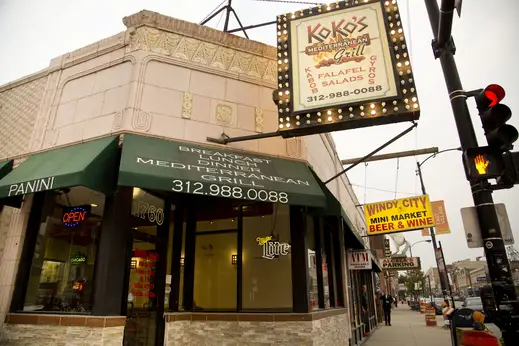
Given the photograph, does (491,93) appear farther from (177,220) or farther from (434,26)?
(177,220)

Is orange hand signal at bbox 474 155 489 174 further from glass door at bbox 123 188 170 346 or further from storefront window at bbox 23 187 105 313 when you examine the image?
storefront window at bbox 23 187 105 313

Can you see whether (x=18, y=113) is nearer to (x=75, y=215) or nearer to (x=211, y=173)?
(x=75, y=215)

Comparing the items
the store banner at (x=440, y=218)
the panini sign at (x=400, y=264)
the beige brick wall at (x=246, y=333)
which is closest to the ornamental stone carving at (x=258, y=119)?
the beige brick wall at (x=246, y=333)

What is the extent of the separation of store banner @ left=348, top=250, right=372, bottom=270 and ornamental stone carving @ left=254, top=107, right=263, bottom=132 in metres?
6.75

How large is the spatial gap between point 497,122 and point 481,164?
2.03 feet

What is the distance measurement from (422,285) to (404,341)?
6904 centimetres

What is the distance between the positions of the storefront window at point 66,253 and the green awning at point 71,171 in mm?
908

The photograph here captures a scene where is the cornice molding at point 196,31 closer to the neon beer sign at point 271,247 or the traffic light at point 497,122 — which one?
the neon beer sign at point 271,247

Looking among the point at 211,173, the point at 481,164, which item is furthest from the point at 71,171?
the point at 481,164

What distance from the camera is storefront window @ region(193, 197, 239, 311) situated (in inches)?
335

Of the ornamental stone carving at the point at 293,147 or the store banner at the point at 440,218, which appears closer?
the ornamental stone carving at the point at 293,147

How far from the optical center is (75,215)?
299 inches

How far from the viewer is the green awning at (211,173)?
6297 mm

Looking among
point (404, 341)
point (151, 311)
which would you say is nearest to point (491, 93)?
point (151, 311)
